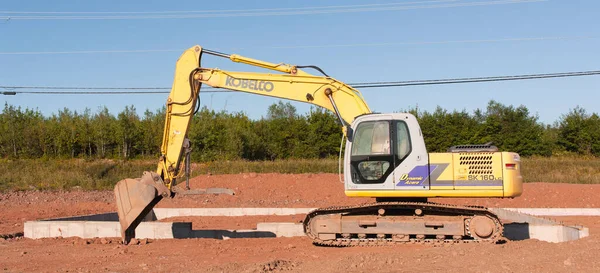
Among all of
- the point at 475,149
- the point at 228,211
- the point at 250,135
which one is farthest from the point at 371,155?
the point at 250,135

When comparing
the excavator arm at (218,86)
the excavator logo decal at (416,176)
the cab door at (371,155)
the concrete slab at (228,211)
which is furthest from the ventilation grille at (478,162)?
the concrete slab at (228,211)

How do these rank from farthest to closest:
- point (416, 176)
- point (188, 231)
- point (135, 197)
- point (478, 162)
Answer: point (188, 231), point (135, 197), point (416, 176), point (478, 162)

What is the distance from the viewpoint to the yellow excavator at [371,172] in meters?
11.4

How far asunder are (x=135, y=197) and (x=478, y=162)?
6.10 m

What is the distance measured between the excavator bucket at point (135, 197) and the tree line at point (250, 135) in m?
28.7

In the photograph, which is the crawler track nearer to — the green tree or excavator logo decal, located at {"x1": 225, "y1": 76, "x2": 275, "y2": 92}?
excavator logo decal, located at {"x1": 225, "y1": 76, "x2": 275, "y2": 92}

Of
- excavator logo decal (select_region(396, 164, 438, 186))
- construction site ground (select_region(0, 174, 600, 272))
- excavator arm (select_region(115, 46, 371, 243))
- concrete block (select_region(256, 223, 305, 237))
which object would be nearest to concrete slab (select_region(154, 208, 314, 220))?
construction site ground (select_region(0, 174, 600, 272))

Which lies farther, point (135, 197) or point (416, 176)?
point (135, 197)

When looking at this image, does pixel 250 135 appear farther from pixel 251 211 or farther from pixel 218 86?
pixel 218 86

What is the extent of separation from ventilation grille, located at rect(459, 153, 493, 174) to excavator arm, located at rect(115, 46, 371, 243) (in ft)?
6.61

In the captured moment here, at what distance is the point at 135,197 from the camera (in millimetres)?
11789

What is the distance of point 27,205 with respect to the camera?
2244cm

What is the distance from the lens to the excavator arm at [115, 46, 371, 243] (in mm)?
12250

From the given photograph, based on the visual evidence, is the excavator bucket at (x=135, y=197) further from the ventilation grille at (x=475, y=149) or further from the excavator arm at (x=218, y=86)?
the ventilation grille at (x=475, y=149)
